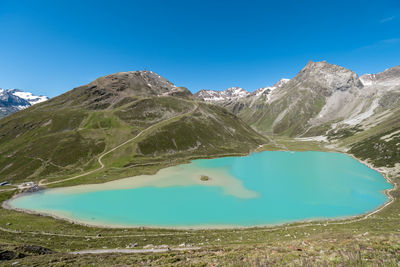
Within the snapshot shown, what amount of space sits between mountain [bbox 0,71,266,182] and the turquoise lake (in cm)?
2758

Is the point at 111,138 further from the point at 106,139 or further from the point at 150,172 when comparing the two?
the point at 150,172

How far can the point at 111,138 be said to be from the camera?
131125 mm

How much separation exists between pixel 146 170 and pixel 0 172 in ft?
230

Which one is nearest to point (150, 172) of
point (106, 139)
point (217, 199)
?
point (217, 199)

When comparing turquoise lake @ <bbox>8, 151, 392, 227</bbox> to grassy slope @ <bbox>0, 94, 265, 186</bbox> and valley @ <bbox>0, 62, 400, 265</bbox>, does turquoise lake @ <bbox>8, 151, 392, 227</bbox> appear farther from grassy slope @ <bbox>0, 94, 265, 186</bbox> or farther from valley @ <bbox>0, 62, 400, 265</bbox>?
grassy slope @ <bbox>0, 94, 265, 186</bbox>

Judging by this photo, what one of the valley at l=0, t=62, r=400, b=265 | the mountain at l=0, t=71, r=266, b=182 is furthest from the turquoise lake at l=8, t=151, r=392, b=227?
the mountain at l=0, t=71, r=266, b=182

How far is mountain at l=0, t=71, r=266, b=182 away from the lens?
98.6 m

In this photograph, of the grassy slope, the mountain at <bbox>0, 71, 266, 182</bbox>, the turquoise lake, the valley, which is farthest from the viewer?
the mountain at <bbox>0, 71, 266, 182</bbox>

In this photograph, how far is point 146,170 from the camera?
97.2m

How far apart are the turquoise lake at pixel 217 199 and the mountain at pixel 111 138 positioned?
27.6 m

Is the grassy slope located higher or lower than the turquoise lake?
higher

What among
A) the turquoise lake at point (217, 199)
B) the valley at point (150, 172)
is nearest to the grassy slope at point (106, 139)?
the valley at point (150, 172)

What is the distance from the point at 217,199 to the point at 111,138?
4025 inches

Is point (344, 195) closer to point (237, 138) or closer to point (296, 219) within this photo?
point (296, 219)
